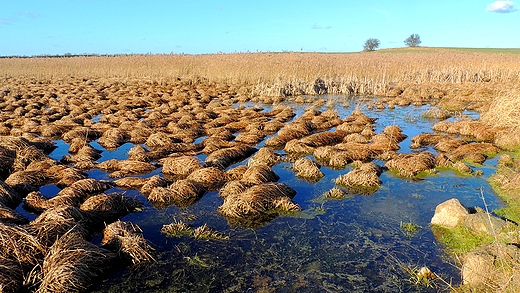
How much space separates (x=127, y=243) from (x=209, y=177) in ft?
11.3

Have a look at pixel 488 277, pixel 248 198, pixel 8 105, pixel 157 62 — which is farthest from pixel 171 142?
pixel 157 62

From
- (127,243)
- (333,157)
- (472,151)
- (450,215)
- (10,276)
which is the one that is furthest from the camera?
(472,151)

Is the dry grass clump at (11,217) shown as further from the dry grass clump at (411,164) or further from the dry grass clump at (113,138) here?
the dry grass clump at (411,164)

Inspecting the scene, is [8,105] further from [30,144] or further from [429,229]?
[429,229]

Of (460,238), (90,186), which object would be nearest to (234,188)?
(90,186)

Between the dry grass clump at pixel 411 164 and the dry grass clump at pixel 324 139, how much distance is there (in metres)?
2.79

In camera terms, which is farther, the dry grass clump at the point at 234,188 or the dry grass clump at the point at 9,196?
the dry grass clump at the point at 234,188

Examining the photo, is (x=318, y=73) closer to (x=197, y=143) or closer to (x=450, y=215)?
(x=197, y=143)

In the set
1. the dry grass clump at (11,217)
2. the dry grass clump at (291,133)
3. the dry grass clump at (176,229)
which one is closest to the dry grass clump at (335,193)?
the dry grass clump at (176,229)

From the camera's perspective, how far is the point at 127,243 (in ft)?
19.1

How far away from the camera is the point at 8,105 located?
19.1 meters

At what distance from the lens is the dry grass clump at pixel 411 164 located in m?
9.45

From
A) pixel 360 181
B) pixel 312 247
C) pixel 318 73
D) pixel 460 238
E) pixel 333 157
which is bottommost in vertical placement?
pixel 312 247

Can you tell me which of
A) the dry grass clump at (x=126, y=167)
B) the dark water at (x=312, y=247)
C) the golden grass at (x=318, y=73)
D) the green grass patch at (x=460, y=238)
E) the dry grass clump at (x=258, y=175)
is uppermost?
the golden grass at (x=318, y=73)
